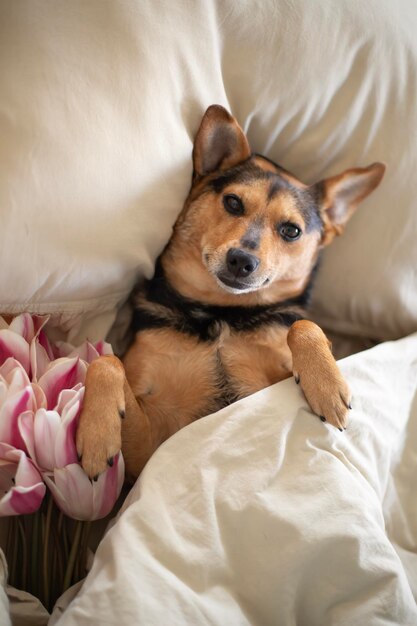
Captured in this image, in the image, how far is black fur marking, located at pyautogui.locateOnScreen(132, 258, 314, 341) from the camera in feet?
6.00

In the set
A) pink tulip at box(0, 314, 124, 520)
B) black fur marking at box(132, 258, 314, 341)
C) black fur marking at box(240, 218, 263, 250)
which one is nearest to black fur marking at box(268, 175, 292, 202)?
black fur marking at box(240, 218, 263, 250)

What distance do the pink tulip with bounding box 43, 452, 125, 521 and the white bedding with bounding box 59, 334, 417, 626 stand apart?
2.6 inches

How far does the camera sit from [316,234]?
1912mm

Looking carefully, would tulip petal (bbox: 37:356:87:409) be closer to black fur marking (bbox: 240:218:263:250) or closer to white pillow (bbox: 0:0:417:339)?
white pillow (bbox: 0:0:417:339)

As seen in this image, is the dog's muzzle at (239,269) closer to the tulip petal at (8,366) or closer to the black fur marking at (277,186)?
the black fur marking at (277,186)

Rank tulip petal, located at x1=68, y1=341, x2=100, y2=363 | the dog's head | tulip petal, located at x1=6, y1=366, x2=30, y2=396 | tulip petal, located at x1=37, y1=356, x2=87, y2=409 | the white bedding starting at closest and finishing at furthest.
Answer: the white bedding → tulip petal, located at x1=6, y1=366, x2=30, y2=396 → tulip petal, located at x1=37, y1=356, x2=87, y2=409 → tulip petal, located at x1=68, y1=341, x2=100, y2=363 → the dog's head

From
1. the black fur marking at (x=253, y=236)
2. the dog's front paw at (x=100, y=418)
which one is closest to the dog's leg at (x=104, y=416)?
the dog's front paw at (x=100, y=418)

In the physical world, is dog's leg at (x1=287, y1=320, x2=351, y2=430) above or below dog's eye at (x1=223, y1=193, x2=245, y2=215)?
below

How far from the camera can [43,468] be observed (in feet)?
4.36

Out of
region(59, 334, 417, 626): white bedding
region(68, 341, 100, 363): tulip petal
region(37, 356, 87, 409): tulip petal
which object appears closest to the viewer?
region(59, 334, 417, 626): white bedding

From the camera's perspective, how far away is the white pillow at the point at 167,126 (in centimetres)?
145

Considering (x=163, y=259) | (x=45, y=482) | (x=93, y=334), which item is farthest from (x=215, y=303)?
(x=45, y=482)

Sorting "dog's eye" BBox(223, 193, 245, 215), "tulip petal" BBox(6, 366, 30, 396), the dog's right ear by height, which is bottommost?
"tulip petal" BBox(6, 366, 30, 396)

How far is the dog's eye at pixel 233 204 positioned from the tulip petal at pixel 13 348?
0.78 metres
